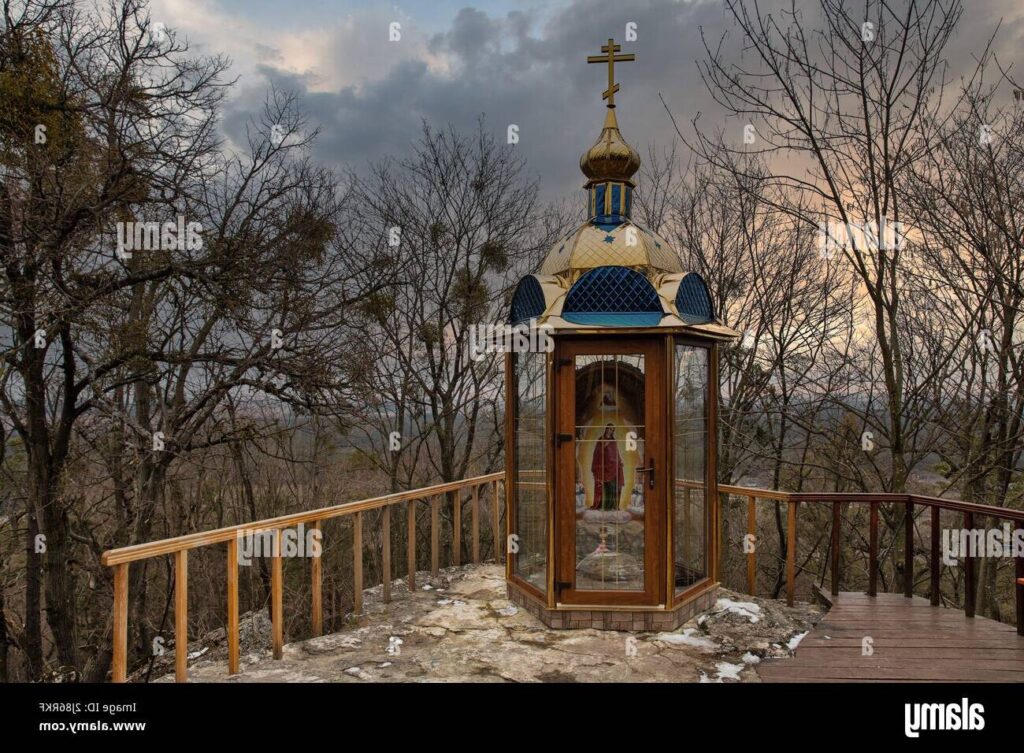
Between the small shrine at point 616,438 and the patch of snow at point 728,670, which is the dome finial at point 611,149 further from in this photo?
the patch of snow at point 728,670

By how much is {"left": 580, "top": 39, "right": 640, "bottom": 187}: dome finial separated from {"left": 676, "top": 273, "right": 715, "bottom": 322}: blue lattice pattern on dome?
1.15 metres

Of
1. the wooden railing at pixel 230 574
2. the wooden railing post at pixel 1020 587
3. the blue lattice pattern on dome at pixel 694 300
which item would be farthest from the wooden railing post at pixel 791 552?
the wooden railing at pixel 230 574

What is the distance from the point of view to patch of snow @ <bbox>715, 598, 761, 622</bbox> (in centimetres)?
526

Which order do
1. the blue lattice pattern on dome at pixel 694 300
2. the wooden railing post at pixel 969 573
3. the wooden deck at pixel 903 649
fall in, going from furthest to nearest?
the blue lattice pattern on dome at pixel 694 300 → the wooden railing post at pixel 969 573 → the wooden deck at pixel 903 649

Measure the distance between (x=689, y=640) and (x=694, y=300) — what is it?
2.79m

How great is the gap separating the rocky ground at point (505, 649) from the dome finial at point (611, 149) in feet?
13.1

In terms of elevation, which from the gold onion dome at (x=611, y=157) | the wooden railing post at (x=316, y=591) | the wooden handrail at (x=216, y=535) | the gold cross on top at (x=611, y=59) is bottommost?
the wooden railing post at (x=316, y=591)

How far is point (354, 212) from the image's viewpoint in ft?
39.3

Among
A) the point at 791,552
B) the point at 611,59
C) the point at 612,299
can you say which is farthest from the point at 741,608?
the point at 611,59

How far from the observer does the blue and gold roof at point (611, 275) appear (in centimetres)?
504

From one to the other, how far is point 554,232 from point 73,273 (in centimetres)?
884

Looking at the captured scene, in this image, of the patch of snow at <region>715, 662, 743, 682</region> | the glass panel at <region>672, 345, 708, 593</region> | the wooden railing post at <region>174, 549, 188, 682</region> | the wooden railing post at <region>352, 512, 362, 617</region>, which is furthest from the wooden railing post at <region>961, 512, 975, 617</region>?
the wooden railing post at <region>174, 549, 188, 682</region>

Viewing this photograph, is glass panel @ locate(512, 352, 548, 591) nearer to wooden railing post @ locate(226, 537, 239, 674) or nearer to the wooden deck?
the wooden deck

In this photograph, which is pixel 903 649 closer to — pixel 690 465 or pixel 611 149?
pixel 690 465
